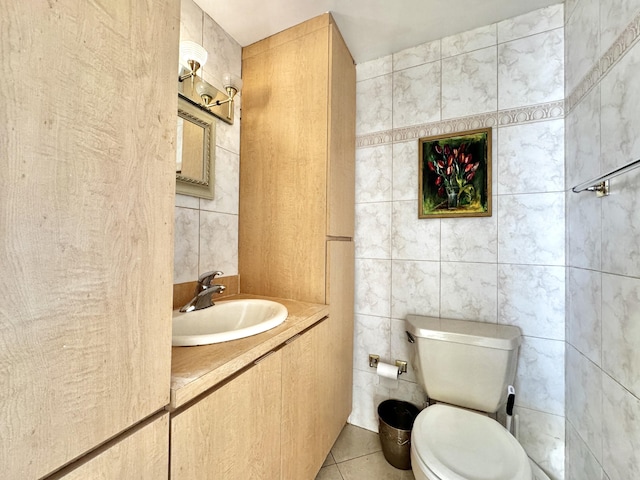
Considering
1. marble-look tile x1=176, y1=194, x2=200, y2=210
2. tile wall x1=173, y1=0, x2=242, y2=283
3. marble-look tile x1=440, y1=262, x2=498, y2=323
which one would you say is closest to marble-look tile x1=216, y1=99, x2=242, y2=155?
tile wall x1=173, y1=0, x2=242, y2=283

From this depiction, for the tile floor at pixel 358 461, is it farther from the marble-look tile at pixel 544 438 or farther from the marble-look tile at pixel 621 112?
the marble-look tile at pixel 621 112

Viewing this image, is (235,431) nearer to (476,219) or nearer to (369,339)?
(369,339)

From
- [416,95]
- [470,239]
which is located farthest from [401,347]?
[416,95]

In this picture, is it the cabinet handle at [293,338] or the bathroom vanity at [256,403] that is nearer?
the bathroom vanity at [256,403]

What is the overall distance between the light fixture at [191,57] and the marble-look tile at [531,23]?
149cm

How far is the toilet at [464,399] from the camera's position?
88 cm

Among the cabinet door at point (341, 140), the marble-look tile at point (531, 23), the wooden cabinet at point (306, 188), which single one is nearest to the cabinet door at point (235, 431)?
the wooden cabinet at point (306, 188)

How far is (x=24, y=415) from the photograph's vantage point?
0.34 meters

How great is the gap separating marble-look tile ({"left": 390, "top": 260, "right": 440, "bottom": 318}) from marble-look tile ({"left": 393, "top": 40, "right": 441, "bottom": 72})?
1155 millimetres

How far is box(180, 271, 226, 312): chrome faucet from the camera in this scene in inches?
42.0

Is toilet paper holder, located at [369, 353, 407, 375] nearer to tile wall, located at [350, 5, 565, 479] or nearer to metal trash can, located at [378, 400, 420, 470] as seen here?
tile wall, located at [350, 5, 565, 479]

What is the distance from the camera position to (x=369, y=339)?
1609mm

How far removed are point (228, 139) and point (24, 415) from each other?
1350 mm

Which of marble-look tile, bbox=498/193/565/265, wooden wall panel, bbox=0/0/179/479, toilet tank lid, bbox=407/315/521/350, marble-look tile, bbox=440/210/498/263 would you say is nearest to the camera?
wooden wall panel, bbox=0/0/179/479
